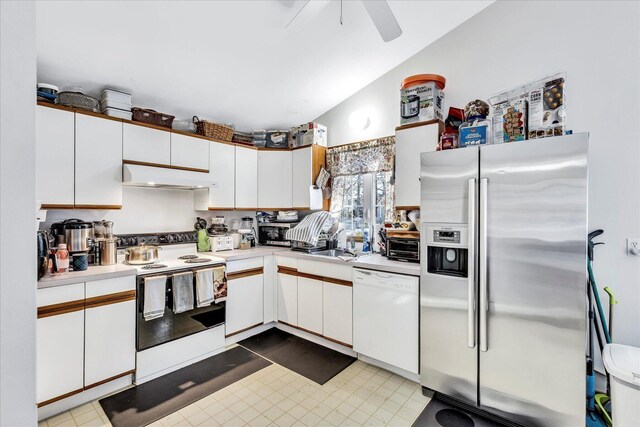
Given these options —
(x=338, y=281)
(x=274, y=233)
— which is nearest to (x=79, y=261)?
(x=274, y=233)

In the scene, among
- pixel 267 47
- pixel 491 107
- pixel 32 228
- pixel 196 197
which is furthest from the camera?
pixel 196 197

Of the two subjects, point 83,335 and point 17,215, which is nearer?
point 17,215

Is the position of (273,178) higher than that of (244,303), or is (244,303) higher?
(273,178)

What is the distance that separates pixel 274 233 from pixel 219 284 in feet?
3.82

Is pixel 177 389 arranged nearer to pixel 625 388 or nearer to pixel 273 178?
pixel 273 178

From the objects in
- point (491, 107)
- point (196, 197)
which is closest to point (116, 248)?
point (196, 197)

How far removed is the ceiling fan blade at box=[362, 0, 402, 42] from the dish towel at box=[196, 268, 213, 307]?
2.41m

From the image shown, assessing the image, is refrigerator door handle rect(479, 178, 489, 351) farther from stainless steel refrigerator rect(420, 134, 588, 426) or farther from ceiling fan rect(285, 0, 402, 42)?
ceiling fan rect(285, 0, 402, 42)

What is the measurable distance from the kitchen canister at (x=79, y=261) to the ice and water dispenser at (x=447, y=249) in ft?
8.66

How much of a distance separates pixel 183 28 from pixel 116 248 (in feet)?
6.25

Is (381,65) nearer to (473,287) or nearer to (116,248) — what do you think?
(473,287)

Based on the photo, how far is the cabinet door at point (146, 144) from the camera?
8.38ft

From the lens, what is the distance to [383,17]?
1876mm

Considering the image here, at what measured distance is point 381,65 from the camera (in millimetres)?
3045
